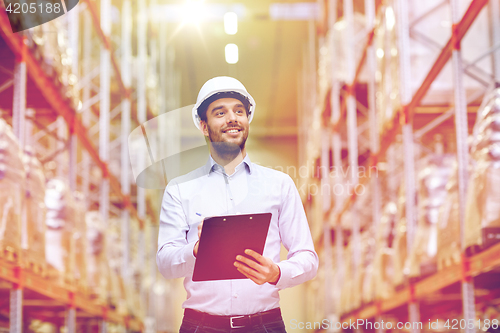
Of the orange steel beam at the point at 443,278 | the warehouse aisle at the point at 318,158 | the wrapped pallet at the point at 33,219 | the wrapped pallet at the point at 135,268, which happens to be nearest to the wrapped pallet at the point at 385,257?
the warehouse aisle at the point at 318,158

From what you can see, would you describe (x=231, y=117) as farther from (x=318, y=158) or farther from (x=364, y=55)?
(x=318, y=158)

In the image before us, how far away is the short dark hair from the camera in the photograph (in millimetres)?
2547

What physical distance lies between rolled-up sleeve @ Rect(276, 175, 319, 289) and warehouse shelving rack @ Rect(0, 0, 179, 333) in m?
2.66

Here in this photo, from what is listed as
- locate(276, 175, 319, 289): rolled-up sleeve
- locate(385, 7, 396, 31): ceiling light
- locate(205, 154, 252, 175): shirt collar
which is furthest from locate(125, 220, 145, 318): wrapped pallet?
locate(276, 175, 319, 289): rolled-up sleeve

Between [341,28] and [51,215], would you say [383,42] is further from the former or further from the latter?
[51,215]

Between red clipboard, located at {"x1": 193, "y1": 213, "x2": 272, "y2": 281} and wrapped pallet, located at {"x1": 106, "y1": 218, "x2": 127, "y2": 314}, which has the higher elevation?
wrapped pallet, located at {"x1": 106, "y1": 218, "x2": 127, "y2": 314}

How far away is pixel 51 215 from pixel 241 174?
389cm

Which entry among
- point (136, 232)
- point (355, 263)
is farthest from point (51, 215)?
point (136, 232)

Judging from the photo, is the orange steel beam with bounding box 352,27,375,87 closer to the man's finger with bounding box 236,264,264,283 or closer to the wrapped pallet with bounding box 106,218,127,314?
the wrapped pallet with bounding box 106,218,127,314

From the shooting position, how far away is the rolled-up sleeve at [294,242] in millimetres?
2387

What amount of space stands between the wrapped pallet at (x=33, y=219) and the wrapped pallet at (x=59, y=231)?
51 centimetres

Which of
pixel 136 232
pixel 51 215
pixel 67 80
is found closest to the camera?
pixel 51 215

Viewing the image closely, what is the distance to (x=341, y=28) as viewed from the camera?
33.7 feet

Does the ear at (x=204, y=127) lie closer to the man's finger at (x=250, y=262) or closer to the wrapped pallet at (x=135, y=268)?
the man's finger at (x=250, y=262)
